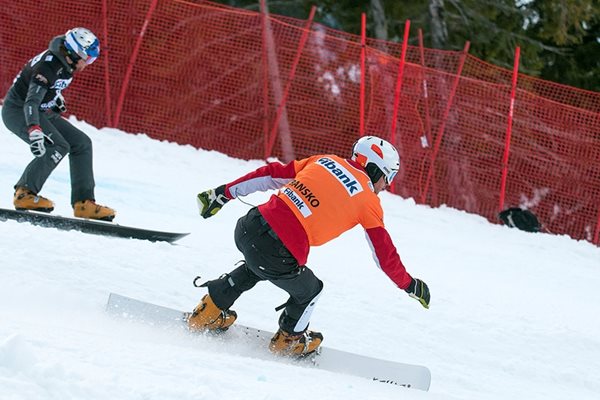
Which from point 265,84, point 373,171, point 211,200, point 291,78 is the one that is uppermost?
point 373,171

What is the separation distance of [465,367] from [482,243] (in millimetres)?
5027

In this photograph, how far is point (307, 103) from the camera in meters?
13.5

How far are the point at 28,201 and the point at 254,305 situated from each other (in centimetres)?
203

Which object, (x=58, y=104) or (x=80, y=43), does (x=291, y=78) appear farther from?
(x=80, y=43)

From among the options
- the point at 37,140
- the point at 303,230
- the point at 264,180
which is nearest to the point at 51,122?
the point at 37,140

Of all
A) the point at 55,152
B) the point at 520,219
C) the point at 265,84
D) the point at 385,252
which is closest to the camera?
the point at 385,252

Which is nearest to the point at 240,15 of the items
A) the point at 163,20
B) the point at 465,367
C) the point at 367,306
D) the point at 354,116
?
the point at 163,20

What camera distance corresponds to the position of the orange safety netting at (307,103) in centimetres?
1294

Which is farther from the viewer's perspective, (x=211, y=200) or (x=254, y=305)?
(x=254, y=305)

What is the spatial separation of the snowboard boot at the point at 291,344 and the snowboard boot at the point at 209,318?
0.30 meters

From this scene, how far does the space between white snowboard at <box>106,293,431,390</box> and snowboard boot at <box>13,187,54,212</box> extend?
6.49 feet

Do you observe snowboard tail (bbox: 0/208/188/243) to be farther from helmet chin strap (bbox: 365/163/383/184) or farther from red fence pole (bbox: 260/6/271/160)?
red fence pole (bbox: 260/6/271/160)

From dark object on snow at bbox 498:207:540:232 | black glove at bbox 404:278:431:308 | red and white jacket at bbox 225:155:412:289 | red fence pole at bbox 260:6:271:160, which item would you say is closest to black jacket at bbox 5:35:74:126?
red and white jacket at bbox 225:155:412:289

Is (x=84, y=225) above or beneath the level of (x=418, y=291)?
beneath
